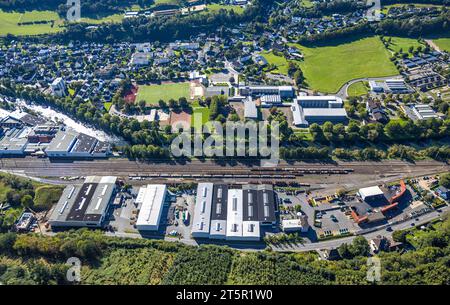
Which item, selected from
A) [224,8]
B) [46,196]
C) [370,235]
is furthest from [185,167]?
[224,8]

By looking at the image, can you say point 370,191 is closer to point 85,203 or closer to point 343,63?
point 85,203

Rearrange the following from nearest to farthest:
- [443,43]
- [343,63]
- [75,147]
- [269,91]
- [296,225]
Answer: [296,225], [75,147], [269,91], [343,63], [443,43]

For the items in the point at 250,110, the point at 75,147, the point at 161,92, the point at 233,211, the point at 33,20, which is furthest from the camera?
the point at 33,20

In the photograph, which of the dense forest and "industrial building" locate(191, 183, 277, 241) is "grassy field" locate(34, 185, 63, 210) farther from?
"industrial building" locate(191, 183, 277, 241)

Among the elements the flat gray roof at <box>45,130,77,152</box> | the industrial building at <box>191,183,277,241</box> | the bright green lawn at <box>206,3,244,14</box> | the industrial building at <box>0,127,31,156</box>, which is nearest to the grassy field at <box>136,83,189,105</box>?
the flat gray roof at <box>45,130,77,152</box>

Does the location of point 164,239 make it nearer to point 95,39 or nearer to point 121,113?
point 121,113
